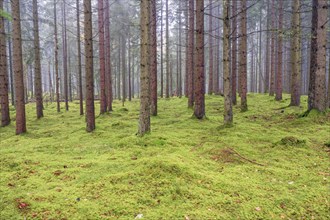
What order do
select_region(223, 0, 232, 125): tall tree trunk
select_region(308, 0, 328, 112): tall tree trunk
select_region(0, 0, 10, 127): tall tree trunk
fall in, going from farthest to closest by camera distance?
select_region(0, 0, 10, 127): tall tree trunk, select_region(308, 0, 328, 112): tall tree trunk, select_region(223, 0, 232, 125): tall tree trunk

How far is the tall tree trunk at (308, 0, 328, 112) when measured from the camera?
9.83 meters

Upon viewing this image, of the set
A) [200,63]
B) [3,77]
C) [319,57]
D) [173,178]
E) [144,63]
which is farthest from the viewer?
[3,77]

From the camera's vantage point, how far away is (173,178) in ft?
15.5

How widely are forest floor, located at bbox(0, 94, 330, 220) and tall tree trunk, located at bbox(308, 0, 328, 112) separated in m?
1.73

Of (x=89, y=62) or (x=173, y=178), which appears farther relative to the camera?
(x=89, y=62)

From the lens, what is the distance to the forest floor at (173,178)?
12.4ft

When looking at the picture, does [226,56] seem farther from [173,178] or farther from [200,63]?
[173,178]

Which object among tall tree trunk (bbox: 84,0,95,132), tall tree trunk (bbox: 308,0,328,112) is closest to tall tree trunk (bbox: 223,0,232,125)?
tall tree trunk (bbox: 308,0,328,112)

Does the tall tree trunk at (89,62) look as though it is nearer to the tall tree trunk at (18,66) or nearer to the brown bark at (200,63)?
the tall tree trunk at (18,66)

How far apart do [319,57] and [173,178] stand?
8.38m

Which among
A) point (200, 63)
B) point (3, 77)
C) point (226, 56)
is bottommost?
point (3, 77)

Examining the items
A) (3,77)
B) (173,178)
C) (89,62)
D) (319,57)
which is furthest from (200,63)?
(3,77)

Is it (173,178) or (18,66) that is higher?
(18,66)

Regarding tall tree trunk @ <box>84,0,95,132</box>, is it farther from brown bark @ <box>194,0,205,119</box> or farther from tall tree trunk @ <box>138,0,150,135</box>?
brown bark @ <box>194,0,205,119</box>
